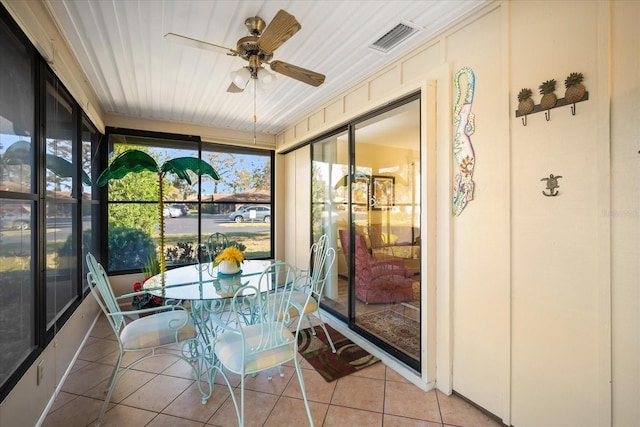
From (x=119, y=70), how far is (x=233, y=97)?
1111mm

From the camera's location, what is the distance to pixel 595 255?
1.37m

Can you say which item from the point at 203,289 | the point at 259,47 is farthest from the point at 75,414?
the point at 259,47

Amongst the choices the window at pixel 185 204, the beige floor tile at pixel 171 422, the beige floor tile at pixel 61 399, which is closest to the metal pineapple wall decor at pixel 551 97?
the beige floor tile at pixel 171 422

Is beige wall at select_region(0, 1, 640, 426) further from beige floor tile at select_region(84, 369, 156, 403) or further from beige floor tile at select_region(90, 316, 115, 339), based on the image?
beige floor tile at select_region(90, 316, 115, 339)

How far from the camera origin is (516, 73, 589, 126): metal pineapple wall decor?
1394mm

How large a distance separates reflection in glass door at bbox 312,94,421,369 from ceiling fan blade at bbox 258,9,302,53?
46.0 inches

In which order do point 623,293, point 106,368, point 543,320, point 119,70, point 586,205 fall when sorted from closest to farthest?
point 623,293
point 586,205
point 543,320
point 106,368
point 119,70

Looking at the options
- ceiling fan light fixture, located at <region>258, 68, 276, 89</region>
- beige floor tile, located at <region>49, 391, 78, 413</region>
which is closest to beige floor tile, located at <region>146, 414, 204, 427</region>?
beige floor tile, located at <region>49, 391, 78, 413</region>

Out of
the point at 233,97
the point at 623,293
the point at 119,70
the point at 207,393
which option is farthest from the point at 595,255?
the point at 119,70

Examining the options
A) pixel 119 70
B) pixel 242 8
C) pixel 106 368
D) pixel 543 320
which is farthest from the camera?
pixel 119 70

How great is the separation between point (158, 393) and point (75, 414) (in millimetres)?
488

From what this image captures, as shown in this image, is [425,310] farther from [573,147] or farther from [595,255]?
[573,147]

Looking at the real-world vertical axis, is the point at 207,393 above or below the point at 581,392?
below

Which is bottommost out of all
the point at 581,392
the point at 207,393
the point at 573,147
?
the point at 207,393
